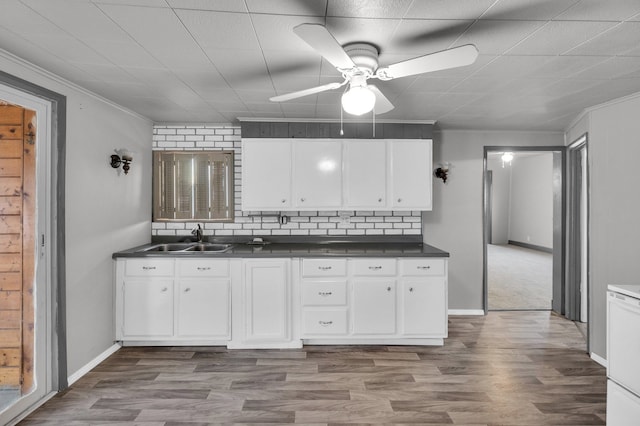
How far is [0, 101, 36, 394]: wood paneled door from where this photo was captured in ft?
7.97

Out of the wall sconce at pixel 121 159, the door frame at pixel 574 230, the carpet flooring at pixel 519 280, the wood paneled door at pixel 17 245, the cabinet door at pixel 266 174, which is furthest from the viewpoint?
the carpet flooring at pixel 519 280

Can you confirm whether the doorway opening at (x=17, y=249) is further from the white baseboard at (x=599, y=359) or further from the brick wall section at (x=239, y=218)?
the white baseboard at (x=599, y=359)

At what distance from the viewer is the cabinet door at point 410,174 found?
3746mm

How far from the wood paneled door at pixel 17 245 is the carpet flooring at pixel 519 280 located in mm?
4757

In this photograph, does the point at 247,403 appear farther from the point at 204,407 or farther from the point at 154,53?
the point at 154,53

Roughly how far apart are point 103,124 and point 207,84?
111 centimetres

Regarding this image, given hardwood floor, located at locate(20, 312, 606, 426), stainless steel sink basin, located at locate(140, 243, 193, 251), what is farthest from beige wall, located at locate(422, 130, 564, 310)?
stainless steel sink basin, located at locate(140, 243, 193, 251)

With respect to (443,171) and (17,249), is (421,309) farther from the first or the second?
(17,249)

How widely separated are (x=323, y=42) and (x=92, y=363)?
10.00 feet

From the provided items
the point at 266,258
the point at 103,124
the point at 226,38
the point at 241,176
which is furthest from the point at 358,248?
the point at 103,124

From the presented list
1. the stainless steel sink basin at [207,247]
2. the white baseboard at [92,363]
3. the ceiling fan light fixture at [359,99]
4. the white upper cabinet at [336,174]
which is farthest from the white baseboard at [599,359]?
the white baseboard at [92,363]

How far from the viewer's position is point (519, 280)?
6.19 m

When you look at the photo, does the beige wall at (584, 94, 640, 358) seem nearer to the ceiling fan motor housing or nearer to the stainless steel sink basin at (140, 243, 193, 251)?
the ceiling fan motor housing

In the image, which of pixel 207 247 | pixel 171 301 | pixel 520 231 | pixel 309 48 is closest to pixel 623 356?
→ pixel 309 48
